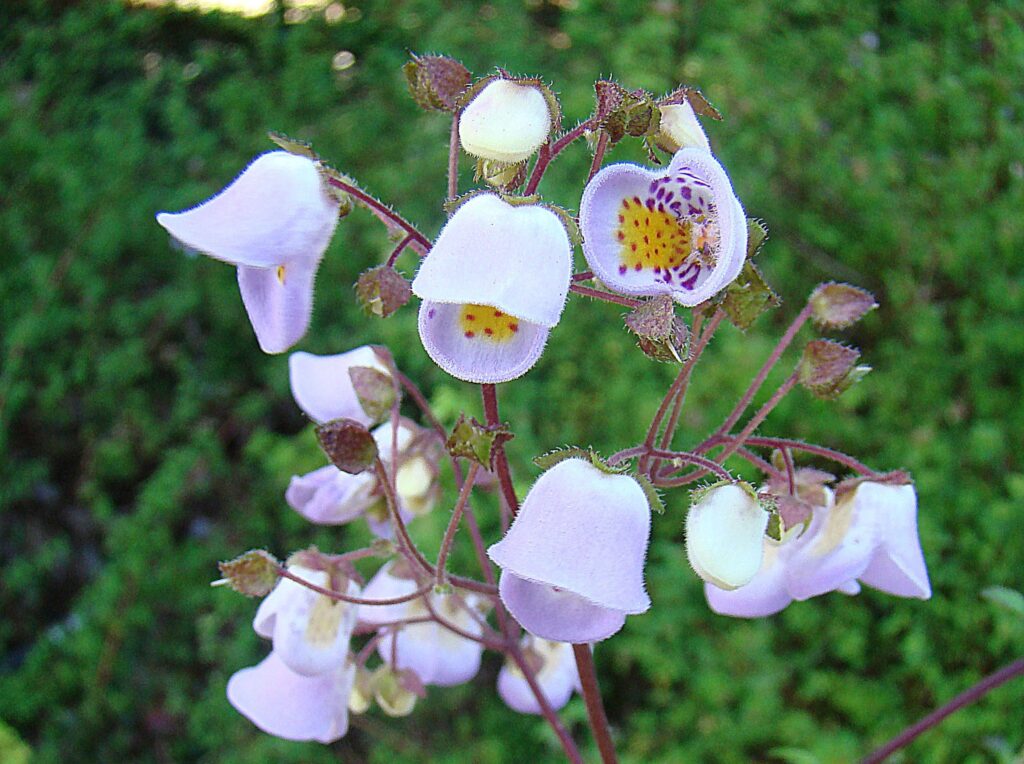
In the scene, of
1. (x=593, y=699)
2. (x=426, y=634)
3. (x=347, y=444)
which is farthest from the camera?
(x=426, y=634)

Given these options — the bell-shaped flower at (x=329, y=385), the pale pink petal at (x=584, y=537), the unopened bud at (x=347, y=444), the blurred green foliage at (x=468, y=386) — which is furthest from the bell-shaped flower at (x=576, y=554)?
the blurred green foliage at (x=468, y=386)

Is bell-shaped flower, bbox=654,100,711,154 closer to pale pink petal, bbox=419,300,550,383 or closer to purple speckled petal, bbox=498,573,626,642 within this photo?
pale pink petal, bbox=419,300,550,383

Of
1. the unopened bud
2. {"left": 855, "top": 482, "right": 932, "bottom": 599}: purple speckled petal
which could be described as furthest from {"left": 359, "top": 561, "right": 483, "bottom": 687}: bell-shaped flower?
{"left": 855, "top": 482, "right": 932, "bottom": 599}: purple speckled petal

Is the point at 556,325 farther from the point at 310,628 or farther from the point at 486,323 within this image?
the point at 310,628

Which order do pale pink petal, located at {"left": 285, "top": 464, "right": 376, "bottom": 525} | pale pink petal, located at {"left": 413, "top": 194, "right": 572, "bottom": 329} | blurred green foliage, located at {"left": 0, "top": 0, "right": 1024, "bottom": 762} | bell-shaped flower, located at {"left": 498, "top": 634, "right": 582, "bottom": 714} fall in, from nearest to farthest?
pale pink petal, located at {"left": 413, "top": 194, "right": 572, "bottom": 329} < pale pink petal, located at {"left": 285, "top": 464, "right": 376, "bottom": 525} < bell-shaped flower, located at {"left": 498, "top": 634, "right": 582, "bottom": 714} < blurred green foliage, located at {"left": 0, "top": 0, "right": 1024, "bottom": 762}

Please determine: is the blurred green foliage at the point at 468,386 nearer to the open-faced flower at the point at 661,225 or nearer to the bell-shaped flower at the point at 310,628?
the bell-shaped flower at the point at 310,628

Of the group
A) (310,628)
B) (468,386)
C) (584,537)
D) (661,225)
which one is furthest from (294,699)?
(468,386)
